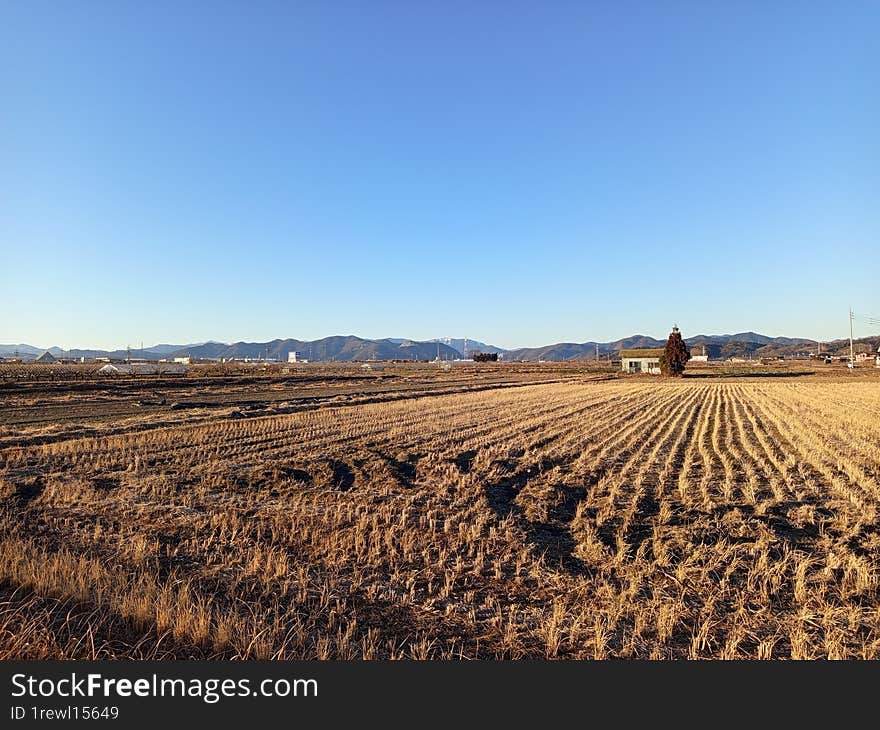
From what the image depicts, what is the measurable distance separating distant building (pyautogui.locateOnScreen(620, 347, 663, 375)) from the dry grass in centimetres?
7942

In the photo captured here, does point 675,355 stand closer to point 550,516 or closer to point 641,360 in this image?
point 641,360

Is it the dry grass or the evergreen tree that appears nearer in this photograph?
the dry grass

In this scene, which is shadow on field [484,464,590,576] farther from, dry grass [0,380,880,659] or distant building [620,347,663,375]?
distant building [620,347,663,375]

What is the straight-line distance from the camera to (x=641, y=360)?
95250mm

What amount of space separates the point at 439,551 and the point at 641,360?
93806 millimetres

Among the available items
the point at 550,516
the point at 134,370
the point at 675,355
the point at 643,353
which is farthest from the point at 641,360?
the point at 550,516

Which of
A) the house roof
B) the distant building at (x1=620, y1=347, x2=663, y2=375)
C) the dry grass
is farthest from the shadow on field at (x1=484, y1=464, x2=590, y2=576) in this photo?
the house roof

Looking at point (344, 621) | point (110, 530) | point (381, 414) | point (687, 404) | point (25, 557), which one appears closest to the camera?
point (344, 621)

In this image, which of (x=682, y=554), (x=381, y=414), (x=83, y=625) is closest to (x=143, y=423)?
(x=381, y=414)

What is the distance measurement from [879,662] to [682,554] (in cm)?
306

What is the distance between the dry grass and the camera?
5285 mm

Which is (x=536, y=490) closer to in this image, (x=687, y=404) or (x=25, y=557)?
(x=25, y=557)

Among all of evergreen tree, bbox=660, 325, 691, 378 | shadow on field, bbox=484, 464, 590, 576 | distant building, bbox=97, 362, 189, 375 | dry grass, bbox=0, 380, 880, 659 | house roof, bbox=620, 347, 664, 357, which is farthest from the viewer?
house roof, bbox=620, 347, 664, 357

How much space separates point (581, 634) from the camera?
5.45 m
